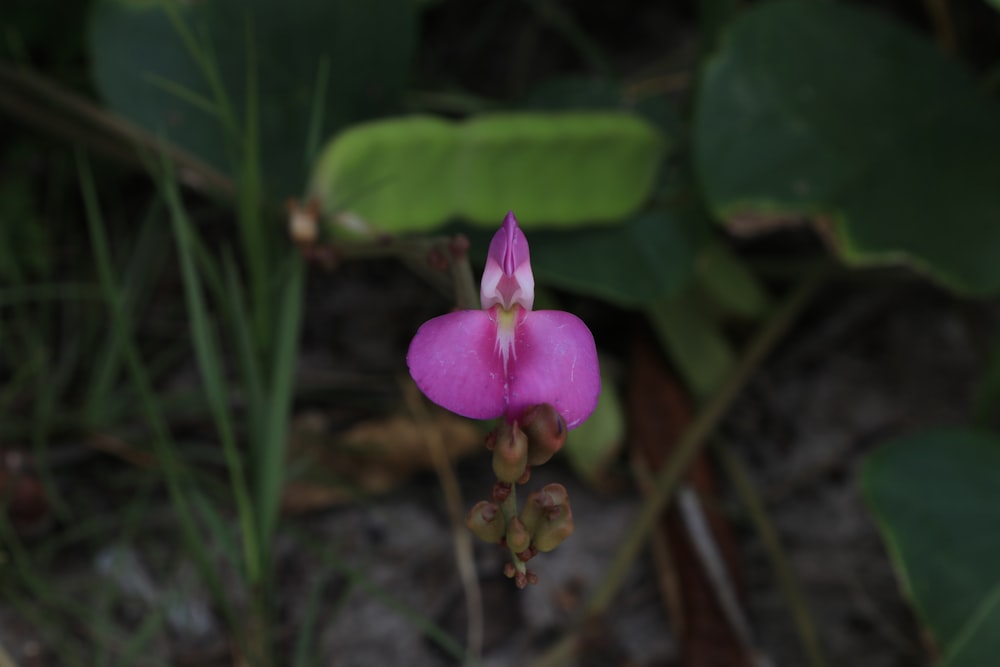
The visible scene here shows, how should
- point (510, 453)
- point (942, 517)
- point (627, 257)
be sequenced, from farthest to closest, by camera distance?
point (627, 257) → point (942, 517) → point (510, 453)

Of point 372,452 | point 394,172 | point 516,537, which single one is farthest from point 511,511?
point 372,452

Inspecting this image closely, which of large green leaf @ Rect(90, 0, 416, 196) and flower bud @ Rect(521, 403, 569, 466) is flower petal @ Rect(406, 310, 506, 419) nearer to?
flower bud @ Rect(521, 403, 569, 466)

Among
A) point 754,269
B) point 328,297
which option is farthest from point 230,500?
point 754,269

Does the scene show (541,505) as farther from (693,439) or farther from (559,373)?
(693,439)

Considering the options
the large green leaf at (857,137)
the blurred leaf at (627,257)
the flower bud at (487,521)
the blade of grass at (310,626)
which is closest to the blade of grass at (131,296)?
the blade of grass at (310,626)

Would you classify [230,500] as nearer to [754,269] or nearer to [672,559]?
[672,559]

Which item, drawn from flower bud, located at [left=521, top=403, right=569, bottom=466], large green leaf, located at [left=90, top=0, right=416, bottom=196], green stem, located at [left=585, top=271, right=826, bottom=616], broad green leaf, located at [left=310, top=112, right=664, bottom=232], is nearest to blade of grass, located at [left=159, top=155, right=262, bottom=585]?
broad green leaf, located at [left=310, top=112, right=664, bottom=232]

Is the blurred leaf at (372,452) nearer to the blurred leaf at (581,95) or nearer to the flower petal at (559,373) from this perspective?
the blurred leaf at (581,95)
